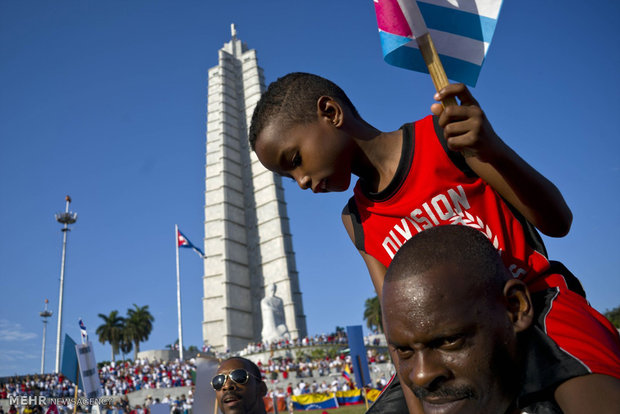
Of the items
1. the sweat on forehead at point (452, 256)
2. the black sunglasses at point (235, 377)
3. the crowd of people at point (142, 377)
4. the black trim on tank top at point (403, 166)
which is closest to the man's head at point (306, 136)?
the black trim on tank top at point (403, 166)

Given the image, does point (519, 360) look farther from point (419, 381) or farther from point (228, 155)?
point (228, 155)

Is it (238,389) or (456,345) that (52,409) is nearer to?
(238,389)

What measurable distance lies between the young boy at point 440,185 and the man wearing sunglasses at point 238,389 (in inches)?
112

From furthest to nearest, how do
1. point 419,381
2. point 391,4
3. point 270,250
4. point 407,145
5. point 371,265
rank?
1. point 270,250
2. point 371,265
3. point 407,145
4. point 391,4
5. point 419,381

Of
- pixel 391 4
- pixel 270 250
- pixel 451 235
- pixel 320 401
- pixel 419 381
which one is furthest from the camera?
pixel 270 250

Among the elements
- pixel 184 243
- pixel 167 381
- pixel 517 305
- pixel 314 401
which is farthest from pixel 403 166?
pixel 184 243

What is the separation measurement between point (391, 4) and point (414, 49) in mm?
195

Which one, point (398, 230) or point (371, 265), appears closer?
point (398, 230)

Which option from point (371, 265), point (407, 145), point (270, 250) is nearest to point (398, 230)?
point (371, 265)

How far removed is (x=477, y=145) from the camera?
1467 millimetres

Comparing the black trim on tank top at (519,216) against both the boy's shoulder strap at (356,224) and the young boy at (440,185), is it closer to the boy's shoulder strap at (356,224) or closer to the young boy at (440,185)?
the young boy at (440,185)

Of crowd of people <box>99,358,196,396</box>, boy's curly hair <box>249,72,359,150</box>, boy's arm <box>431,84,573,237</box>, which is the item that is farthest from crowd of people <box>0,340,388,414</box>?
boy's arm <box>431,84,573,237</box>

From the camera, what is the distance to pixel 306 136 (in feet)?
6.32

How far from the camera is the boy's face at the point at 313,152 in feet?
6.29
